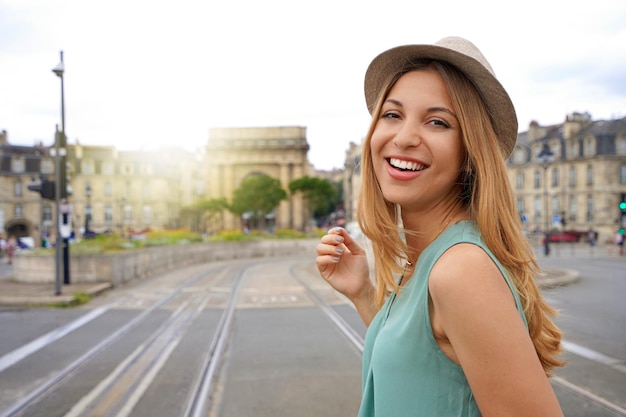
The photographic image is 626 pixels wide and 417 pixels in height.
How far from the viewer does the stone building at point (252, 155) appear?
62.2 m

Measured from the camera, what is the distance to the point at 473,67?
4.91ft

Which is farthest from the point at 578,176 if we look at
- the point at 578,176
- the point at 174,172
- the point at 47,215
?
the point at 47,215

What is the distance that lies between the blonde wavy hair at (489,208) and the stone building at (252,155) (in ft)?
198

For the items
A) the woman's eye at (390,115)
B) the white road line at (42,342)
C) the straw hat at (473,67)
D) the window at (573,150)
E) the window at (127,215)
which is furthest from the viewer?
the window at (573,150)

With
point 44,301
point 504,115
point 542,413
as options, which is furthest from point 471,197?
point 44,301

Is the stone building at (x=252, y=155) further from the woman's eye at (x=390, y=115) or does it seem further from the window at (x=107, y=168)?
the woman's eye at (x=390, y=115)

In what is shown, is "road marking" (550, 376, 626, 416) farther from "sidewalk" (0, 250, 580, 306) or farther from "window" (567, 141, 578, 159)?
"window" (567, 141, 578, 159)

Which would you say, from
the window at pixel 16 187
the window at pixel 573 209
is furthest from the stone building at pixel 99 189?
the window at pixel 573 209

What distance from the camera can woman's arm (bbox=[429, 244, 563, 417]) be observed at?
120cm

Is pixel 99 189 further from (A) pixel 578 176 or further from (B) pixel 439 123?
(B) pixel 439 123

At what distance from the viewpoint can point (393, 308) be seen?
1.61 meters

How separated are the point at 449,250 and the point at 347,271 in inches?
33.4

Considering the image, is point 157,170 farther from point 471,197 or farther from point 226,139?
point 471,197

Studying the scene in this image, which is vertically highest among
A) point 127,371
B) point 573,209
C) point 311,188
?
point 311,188
